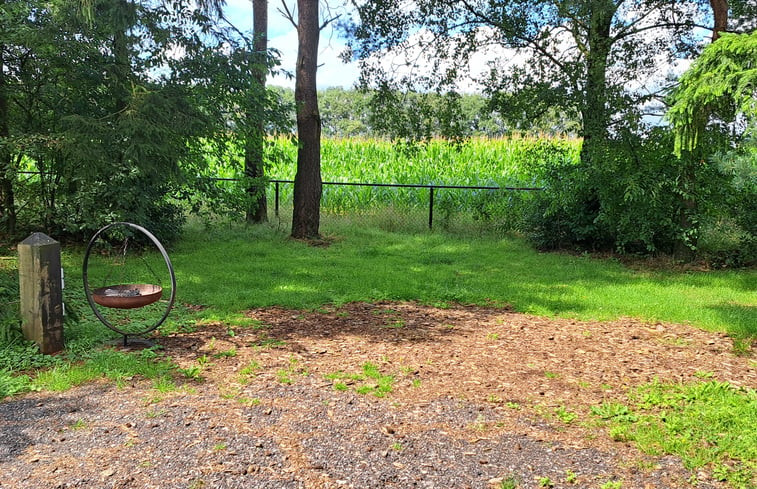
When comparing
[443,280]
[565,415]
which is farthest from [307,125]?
[565,415]

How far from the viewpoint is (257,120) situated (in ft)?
31.4

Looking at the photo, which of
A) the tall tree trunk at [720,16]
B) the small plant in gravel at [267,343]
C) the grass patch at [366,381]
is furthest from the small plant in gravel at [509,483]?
the tall tree trunk at [720,16]

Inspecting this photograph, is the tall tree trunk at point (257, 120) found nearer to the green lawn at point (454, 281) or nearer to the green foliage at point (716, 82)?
the green lawn at point (454, 281)

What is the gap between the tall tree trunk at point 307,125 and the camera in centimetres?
1069

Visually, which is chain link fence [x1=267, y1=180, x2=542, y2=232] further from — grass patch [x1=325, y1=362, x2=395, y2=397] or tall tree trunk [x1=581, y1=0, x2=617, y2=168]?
grass patch [x1=325, y1=362, x2=395, y2=397]

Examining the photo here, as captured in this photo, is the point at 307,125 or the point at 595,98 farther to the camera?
the point at 307,125

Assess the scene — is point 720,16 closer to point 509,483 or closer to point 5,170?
point 509,483

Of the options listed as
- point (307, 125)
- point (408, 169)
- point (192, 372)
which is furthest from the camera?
point (408, 169)

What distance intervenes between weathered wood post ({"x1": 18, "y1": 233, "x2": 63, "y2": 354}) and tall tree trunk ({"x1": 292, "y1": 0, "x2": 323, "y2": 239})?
6.49 meters

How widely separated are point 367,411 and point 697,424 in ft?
6.21

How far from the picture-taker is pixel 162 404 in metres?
3.62

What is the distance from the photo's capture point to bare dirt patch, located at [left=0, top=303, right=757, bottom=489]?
9.40 ft

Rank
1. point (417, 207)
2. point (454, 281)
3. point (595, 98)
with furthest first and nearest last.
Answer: point (417, 207), point (595, 98), point (454, 281)

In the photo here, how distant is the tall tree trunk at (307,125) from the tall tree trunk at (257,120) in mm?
681
